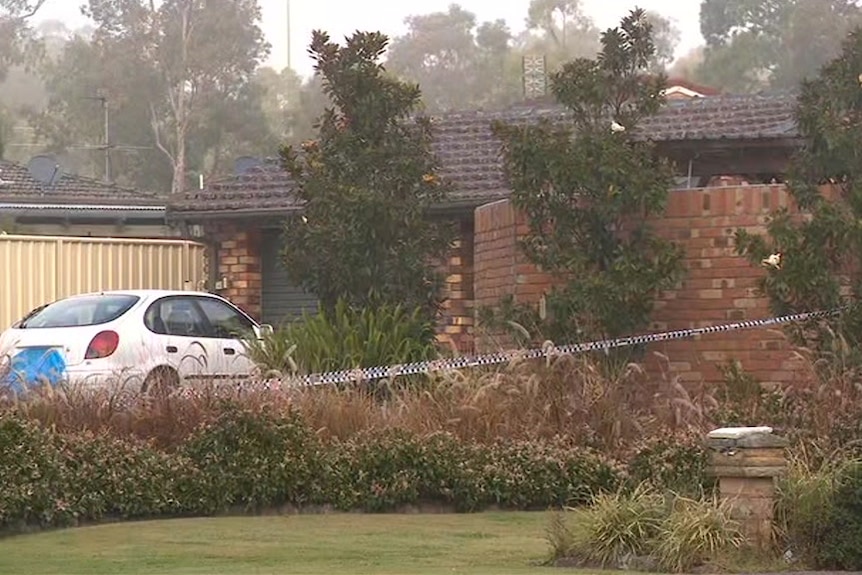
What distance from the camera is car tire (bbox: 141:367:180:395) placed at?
13.9m

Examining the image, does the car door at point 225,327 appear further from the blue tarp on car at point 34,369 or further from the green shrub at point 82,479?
the green shrub at point 82,479

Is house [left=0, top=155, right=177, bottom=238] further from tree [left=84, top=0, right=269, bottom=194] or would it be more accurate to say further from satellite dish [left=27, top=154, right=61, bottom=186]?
tree [left=84, top=0, right=269, bottom=194]

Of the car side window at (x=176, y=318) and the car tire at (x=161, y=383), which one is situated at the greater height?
the car side window at (x=176, y=318)

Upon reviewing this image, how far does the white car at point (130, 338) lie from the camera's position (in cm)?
1725

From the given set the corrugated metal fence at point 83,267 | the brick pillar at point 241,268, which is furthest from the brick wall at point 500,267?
the corrugated metal fence at point 83,267

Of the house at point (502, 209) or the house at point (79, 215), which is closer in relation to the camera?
the house at point (502, 209)

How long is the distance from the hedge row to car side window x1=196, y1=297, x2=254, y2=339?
247 inches

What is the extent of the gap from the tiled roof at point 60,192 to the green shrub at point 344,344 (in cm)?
1885

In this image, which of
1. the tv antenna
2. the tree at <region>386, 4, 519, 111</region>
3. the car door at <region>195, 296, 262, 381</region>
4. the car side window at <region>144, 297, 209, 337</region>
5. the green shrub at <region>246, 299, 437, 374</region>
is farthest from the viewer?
the tree at <region>386, 4, 519, 111</region>

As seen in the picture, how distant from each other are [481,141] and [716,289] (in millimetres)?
10209

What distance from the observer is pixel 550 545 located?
1012cm

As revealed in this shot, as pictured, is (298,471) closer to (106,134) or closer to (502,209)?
(502,209)

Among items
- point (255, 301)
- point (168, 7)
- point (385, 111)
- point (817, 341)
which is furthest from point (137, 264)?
point (168, 7)

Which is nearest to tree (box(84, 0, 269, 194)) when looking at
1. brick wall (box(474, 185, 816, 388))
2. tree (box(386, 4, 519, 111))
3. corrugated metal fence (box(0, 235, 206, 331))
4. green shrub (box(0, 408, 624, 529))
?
tree (box(386, 4, 519, 111))
